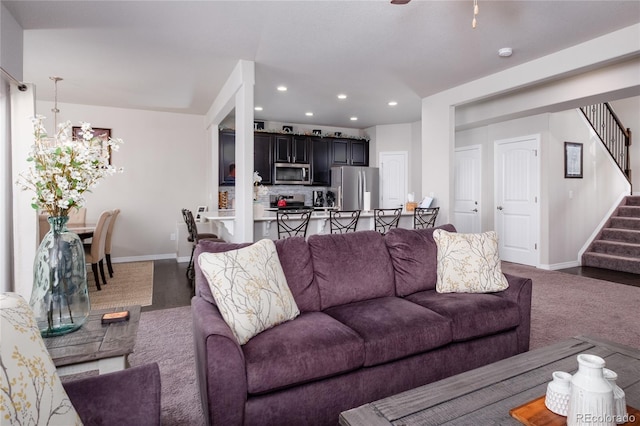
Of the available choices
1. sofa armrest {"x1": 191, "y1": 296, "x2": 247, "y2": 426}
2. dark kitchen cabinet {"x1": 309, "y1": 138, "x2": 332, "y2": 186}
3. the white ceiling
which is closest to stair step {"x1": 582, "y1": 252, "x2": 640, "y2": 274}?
the white ceiling

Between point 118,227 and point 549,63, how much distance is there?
695 centimetres

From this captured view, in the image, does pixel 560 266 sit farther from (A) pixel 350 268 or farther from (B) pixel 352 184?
(A) pixel 350 268

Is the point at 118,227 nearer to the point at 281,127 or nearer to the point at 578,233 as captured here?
the point at 281,127

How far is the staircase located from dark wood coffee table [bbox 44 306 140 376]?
696cm

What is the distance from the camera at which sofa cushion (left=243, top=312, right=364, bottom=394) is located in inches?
63.6

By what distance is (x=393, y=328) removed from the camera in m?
1.97

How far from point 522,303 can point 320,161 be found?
5.82 m

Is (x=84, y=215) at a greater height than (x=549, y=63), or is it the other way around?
(x=549, y=63)

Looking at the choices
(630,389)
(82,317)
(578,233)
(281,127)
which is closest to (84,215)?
(281,127)

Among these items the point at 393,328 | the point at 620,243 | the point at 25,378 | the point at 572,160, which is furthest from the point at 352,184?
the point at 25,378

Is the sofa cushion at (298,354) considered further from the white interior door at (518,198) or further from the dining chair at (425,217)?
the white interior door at (518,198)

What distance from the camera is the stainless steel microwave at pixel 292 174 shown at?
7.41m

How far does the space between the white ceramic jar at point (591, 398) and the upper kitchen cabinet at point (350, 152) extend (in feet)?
23.4

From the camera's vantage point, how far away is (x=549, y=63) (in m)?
4.05
